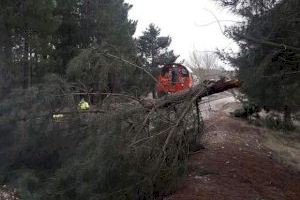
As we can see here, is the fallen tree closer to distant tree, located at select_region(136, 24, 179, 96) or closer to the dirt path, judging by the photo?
the dirt path

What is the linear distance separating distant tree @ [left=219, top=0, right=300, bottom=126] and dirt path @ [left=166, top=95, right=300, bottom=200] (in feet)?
4.39

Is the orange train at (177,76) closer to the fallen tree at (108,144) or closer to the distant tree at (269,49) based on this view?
the distant tree at (269,49)

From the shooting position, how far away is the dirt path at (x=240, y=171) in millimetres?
8695

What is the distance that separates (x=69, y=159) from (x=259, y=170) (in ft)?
12.7

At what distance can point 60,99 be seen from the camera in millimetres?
10133

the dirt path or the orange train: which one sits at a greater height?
the orange train

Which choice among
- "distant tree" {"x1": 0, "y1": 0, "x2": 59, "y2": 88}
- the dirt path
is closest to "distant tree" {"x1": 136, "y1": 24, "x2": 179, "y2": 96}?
"distant tree" {"x1": 0, "y1": 0, "x2": 59, "y2": 88}

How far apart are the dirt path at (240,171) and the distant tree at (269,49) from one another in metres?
1.34

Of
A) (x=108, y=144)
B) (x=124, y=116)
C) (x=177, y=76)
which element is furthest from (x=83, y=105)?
(x=177, y=76)

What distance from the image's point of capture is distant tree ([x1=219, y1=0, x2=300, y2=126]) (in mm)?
9328

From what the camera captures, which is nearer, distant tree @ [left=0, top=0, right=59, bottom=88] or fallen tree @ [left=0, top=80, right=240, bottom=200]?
fallen tree @ [left=0, top=80, right=240, bottom=200]

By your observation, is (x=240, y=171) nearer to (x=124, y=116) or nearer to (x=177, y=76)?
(x=124, y=116)

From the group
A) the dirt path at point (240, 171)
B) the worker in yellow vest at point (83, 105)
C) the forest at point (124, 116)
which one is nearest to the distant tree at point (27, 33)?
the forest at point (124, 116)

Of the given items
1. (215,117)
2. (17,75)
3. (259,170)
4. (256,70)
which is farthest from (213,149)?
(17,75)
